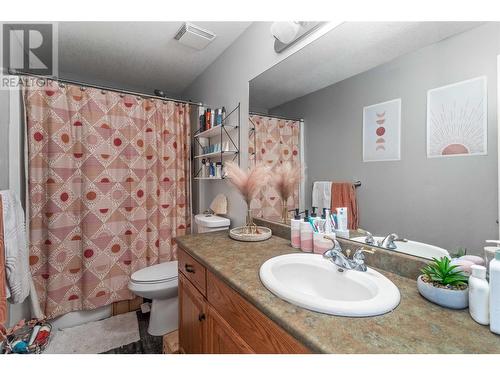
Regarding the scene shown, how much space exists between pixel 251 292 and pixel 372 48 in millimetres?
1105

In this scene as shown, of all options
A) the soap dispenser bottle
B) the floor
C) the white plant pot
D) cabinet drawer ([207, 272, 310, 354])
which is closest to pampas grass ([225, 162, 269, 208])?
the soap dispenser bottle

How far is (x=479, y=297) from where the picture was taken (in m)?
0.56

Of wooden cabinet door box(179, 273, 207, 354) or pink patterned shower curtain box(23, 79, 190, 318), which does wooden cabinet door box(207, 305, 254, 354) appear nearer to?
wooden cabinet door box(179, 273, 207, 354)

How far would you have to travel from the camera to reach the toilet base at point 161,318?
1685 mm

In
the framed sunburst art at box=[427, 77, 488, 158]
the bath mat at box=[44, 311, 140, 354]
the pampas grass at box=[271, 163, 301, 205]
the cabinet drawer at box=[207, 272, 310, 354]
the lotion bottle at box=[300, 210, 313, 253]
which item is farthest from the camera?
the bath mat at box=[44, 311, 140, 354]

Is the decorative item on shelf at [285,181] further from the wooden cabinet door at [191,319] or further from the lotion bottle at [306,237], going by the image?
the wooden cabinet door at [191,319]

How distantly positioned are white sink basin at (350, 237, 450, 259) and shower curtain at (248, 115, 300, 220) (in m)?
0.55

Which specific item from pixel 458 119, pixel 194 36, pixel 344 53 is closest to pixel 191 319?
pixel 458 119

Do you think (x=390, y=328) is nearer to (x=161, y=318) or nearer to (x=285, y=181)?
(x=285, y=181)

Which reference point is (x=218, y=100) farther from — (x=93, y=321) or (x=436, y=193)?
(x=93, y=321)

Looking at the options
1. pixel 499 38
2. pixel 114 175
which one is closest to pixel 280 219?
pixel 499 38

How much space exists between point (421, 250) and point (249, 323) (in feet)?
2.23
